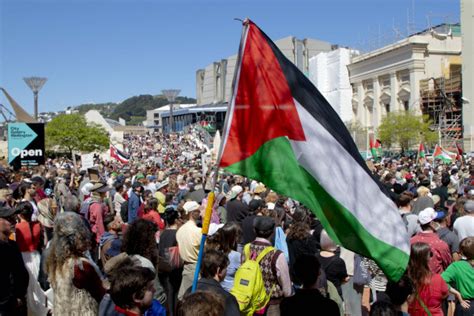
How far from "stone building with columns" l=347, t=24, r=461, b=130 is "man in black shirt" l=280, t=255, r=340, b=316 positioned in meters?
51.1

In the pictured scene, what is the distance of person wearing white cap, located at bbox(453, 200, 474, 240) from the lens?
740 centimetres

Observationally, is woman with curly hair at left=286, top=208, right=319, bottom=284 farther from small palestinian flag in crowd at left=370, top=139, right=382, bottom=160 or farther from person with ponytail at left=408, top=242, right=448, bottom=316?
small palestinian flag in crowd at left=370, top=139, right=382, bottom=160

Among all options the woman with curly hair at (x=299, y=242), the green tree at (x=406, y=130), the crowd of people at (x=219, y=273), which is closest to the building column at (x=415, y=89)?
the green tree at (x=406, y=130)

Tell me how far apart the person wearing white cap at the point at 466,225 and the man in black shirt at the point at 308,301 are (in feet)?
12.2

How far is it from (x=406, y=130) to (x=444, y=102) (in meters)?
5.21

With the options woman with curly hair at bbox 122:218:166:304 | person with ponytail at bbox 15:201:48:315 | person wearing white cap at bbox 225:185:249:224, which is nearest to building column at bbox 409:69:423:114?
person wearing white cap at bbox 225:185:249:224

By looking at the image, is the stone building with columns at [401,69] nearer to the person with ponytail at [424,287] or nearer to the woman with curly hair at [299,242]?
the woman with curly hair at [299,242]

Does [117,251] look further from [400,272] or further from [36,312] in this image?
[400,272]

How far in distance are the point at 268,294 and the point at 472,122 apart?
150 ft

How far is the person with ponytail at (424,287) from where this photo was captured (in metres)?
4.90

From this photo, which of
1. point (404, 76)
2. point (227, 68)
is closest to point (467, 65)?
point (404, 76)

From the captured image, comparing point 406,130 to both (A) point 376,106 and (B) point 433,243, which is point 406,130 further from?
(B) point 433,243

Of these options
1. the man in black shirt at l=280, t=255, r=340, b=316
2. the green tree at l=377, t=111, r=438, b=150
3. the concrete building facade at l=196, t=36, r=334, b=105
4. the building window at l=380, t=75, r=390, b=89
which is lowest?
the man in black shirt at l=280, t=255, r=340, b=316

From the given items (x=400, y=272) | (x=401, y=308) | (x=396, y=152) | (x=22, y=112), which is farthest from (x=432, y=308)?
(x=396, y=152)
